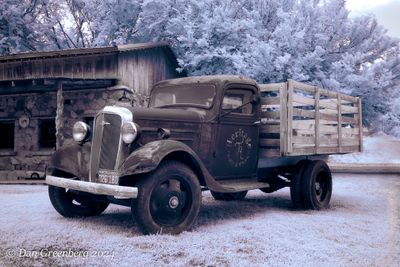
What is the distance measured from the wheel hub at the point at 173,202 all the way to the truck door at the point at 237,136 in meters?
1.08

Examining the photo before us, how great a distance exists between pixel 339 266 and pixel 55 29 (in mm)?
20395

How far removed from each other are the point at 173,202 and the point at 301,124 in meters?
2.74

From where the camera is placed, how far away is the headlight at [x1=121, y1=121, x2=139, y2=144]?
184 inches

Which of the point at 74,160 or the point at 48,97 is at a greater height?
the point at 48,97

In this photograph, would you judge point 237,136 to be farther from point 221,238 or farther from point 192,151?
point 221,238

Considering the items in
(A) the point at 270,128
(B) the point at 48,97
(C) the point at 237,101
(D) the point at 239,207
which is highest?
(B) the point at 48,97

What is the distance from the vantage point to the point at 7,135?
1309 centimetres

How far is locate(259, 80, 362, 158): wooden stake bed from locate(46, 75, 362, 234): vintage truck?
0.05ft

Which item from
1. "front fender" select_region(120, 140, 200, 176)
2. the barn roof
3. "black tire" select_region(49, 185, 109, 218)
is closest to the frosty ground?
"black tire" select_region(49, 185, 109, 218)

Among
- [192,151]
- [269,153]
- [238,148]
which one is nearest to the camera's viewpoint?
[192,151]

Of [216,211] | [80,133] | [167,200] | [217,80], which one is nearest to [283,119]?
[217,80]

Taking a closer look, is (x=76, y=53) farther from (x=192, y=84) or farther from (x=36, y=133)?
(x=192, y=84)

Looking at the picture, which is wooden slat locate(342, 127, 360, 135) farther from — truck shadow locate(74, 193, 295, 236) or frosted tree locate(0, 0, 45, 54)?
frosted tree locate(0, 0, 45, 54)

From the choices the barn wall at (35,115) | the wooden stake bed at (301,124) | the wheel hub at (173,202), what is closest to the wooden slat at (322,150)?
the wooden stake bed at (301,124)
